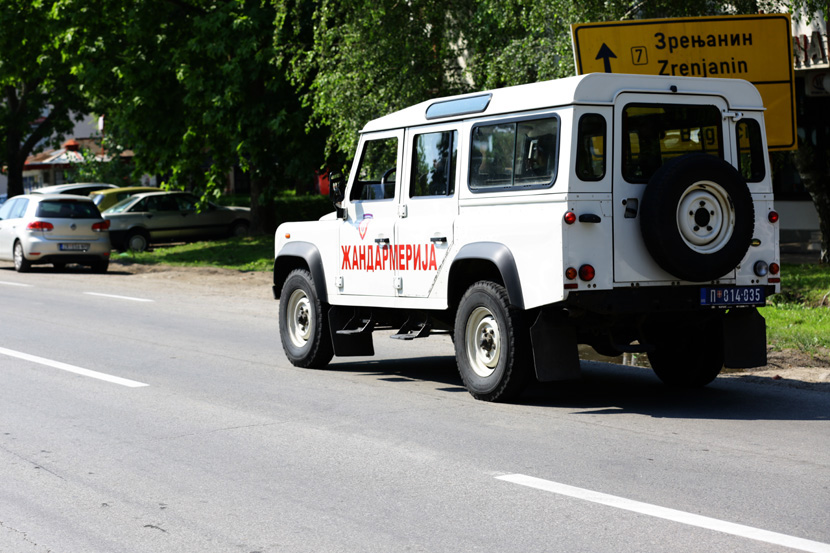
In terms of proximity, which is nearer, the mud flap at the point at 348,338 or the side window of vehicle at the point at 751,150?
the side window of vehicle at the point at 751,150

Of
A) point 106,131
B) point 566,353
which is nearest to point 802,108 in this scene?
point 566,353

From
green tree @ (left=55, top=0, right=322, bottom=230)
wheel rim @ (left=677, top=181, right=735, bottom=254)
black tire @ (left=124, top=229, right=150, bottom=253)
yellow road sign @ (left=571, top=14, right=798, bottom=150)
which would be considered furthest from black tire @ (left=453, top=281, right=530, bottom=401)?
black tire @ (left=124, top=229, right=150, bottom=253)

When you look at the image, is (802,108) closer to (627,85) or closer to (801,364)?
(801,364)

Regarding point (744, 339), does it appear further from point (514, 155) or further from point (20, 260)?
point (20, 260)

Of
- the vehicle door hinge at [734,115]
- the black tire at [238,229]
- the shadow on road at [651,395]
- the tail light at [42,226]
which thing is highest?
the vehicle door hinge at [734,115]

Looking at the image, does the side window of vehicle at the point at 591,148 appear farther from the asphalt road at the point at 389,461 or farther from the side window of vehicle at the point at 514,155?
the asphalt road at the point at 389,461

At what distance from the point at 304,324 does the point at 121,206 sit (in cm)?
2049

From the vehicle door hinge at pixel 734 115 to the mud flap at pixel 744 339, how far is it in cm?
145

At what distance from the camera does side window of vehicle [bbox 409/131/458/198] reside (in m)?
8.85

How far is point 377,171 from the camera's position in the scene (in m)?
9.98

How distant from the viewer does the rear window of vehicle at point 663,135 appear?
800 cm

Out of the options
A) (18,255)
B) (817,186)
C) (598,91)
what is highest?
(598,91)

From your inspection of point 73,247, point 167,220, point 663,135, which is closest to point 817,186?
point 663,135

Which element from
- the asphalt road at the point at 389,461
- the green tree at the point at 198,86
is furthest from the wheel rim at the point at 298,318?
the green tree at the point at 198,86
